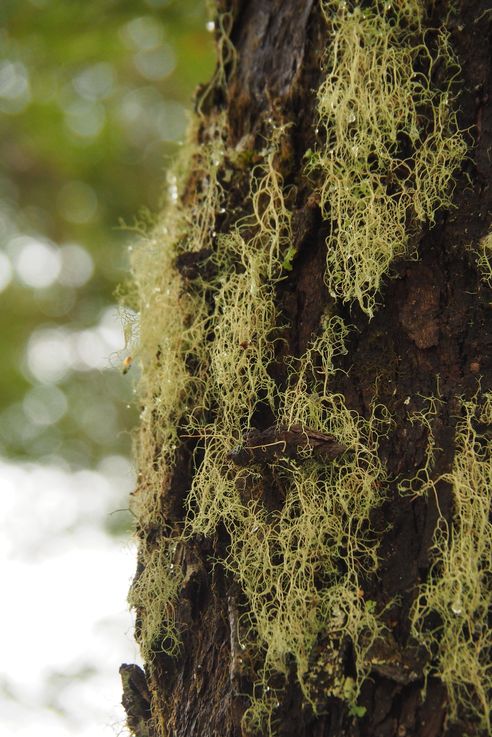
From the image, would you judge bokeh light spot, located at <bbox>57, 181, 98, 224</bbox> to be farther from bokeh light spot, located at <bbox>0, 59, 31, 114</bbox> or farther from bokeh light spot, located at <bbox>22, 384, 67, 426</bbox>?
bokeh light spot, located at <bbox>22, 384, 67, 426</bbox>

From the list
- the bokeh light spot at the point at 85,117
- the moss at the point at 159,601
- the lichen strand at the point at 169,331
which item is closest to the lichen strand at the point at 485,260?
the lichen strand at the point at 169,331

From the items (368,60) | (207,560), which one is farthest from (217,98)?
(207,560)

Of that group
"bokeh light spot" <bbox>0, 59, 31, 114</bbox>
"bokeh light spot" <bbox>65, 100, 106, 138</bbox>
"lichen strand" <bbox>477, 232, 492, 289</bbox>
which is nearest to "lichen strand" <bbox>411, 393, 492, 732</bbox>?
"lichen strand" <bbox>477, 232, 492, 289</bbox>

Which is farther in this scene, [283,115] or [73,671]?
[73,671]

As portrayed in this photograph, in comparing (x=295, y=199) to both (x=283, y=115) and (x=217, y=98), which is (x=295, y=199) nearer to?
(x=283, y=115)

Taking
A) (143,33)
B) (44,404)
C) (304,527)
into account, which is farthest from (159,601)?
(44,404)

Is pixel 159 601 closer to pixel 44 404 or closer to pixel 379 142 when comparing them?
pixel 379 142

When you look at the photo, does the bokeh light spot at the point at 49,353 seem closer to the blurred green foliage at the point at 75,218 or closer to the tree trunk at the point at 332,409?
the blurred green foliage at the point at 75,218
